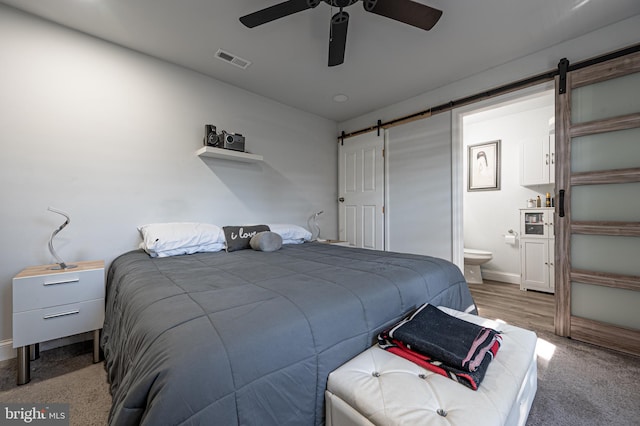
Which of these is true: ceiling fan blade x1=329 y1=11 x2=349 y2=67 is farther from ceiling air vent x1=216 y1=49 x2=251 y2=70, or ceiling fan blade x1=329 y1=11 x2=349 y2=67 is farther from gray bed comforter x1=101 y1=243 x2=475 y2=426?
gray bed comforter x1=101 y1=243 x2=475 y2=426

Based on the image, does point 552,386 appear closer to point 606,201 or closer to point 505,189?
point 606,201

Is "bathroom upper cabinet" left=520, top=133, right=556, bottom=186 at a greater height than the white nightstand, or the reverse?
"bathroom upper cabinet" left=520, top=133, right=556, bottom=186

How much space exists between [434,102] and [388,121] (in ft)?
2.17

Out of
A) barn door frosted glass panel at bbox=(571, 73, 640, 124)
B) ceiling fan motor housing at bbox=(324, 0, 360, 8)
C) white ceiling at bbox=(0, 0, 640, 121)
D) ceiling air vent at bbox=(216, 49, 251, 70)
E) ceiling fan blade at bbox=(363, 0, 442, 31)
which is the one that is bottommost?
barn door frosted glass panel at bbox=(571, 73, 640, 124)

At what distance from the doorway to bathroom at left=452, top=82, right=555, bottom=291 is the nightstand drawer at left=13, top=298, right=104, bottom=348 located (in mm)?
3772

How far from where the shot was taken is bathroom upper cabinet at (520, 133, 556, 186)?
11.5ft

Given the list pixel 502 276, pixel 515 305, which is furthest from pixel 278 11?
pixel 502 276

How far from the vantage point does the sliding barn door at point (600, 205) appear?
1984 millimetres

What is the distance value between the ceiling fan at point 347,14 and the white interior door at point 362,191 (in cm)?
213

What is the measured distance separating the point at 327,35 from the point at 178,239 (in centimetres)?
219

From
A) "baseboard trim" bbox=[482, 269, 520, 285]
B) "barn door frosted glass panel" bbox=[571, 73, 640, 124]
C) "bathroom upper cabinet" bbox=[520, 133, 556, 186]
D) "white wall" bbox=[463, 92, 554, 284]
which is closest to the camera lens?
"barn door frosted glass panel" bbox=[571, 73, 640, 124]

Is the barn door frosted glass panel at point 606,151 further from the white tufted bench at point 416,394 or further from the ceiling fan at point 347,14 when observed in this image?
the white tufted bench at point 416,394

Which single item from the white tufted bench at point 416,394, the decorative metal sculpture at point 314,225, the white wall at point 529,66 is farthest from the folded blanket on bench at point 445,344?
the decorative metal sculpture at point 314,225

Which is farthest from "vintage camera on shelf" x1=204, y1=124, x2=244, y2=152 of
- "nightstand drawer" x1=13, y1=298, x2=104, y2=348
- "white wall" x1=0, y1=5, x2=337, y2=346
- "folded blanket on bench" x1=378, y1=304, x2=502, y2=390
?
"folded blanket on bench" x1=378, y1=304, x2=502, y2=390
